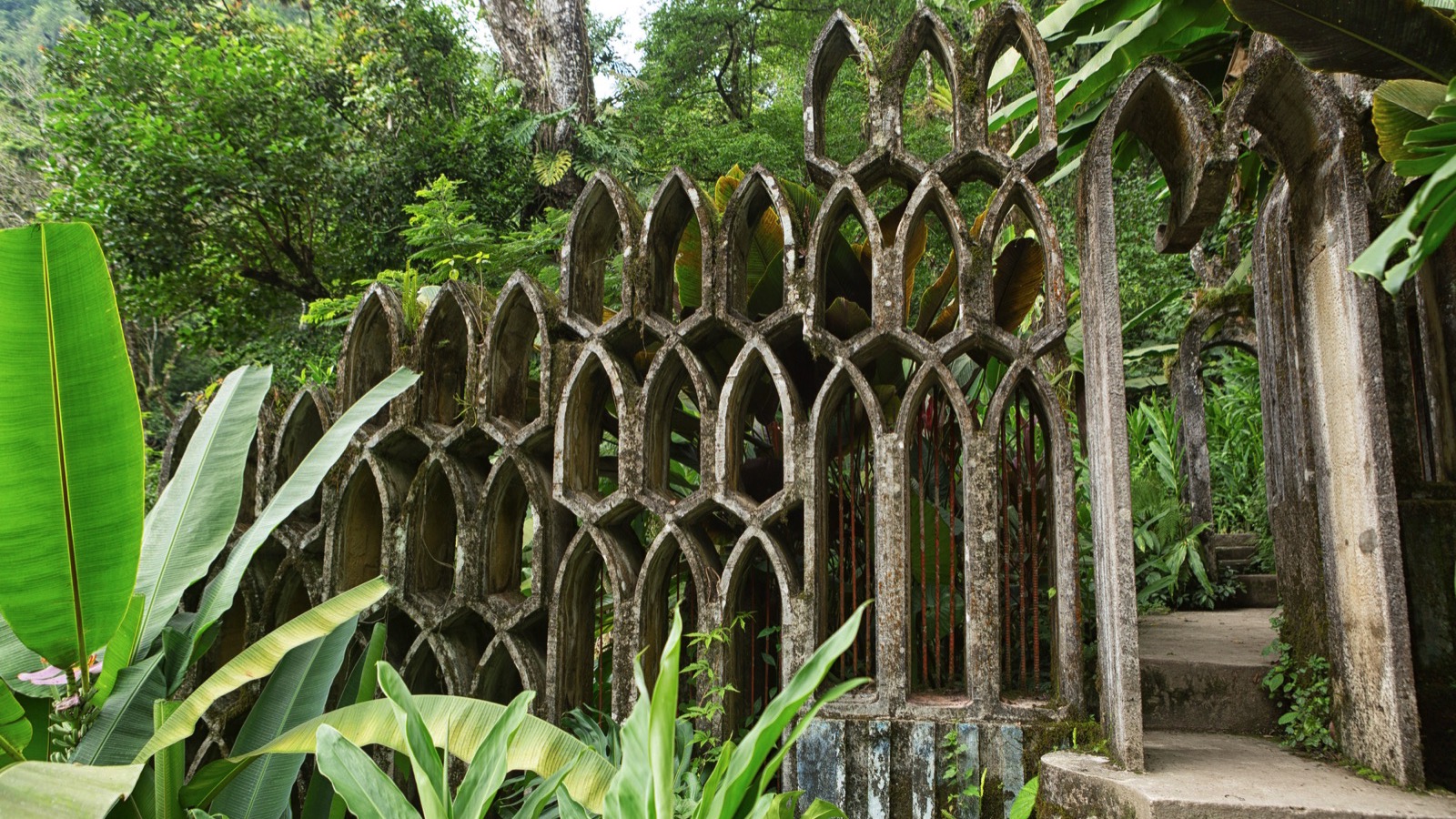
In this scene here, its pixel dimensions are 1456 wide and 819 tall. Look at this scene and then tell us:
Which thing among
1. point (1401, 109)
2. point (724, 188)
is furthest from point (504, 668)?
point (1401, 109)

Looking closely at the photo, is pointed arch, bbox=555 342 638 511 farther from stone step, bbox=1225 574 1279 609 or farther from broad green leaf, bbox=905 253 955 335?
stone step, bbox=1225 574 1279 609

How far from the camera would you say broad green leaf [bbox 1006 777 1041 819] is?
169cm

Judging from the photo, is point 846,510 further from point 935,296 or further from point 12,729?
point 12,729

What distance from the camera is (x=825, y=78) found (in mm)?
2141

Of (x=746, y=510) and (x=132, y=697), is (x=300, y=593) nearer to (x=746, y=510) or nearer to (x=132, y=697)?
(x=132, y=697)

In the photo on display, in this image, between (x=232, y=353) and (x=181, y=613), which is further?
(x=232, y=353)

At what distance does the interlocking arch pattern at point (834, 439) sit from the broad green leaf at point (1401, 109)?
0.15 meters

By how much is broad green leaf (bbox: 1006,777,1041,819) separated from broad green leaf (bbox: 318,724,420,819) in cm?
112

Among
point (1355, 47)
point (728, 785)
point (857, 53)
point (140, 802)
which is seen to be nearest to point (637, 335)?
point (857, 53)

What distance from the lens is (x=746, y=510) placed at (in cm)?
198

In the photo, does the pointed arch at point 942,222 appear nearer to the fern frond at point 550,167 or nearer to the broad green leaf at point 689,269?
the broad green leaf at point 689,269

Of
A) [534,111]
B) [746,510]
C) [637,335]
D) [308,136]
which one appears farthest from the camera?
[534,111]

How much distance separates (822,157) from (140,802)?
202 cm

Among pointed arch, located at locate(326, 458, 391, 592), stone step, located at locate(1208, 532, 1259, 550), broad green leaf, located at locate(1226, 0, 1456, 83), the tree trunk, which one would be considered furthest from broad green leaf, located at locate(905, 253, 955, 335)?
the tree trunk
